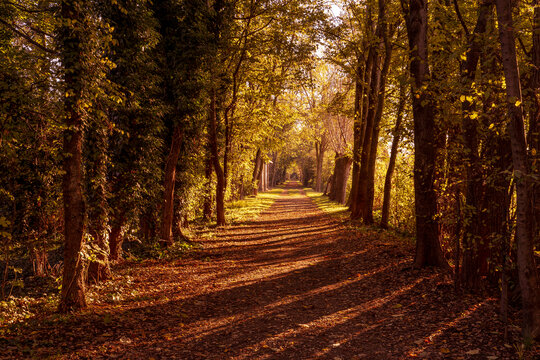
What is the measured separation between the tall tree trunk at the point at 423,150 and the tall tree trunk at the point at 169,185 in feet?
25.9

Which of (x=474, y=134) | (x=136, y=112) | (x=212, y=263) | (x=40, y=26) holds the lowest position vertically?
(x=212, y=263)

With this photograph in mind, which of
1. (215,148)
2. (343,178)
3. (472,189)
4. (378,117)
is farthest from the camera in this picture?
(343,178)

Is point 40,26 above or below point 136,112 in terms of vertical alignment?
above

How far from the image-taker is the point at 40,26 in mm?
9992

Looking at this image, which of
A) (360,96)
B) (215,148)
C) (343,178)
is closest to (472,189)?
(215,148)

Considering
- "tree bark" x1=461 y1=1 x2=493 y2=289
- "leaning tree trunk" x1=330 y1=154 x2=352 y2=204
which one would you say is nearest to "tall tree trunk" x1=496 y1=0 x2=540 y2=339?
"tree bark" x1=461 y1=1 x2=493 y2=289

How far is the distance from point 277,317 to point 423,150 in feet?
16.5

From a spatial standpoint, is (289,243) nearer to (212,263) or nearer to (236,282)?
(212,263)

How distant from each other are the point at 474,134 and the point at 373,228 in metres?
9.52

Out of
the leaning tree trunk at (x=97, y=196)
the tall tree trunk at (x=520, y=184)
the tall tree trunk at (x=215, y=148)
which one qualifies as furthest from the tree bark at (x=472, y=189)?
the tall tree trunk at (x=215, y=148)

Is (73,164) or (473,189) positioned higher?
(73,164)

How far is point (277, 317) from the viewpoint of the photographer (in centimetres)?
624

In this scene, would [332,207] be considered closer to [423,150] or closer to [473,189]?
[423,150]

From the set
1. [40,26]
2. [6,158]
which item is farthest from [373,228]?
[40,26]
